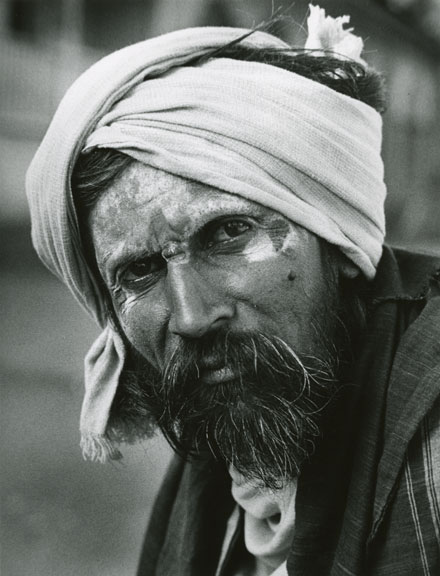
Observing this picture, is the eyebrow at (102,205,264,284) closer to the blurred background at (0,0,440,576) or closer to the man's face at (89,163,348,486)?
the man's face at (89,163,348,486)

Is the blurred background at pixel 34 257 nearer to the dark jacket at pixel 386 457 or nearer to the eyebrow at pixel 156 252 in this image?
the eyebrow at pixel 156 252

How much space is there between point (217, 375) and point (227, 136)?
0.68 metres

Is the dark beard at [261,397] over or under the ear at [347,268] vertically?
under

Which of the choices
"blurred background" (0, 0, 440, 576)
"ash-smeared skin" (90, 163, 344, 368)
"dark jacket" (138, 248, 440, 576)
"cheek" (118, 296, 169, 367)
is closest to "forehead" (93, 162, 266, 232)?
"ash-smeared skin" (90, 163, 344, 368)

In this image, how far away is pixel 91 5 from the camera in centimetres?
988

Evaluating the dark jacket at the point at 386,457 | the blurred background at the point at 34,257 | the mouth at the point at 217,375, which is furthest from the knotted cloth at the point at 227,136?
the blurred background at the point at 34,257

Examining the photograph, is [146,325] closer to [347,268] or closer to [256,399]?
[256,399]

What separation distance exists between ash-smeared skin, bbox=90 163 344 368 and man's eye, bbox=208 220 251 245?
2cm

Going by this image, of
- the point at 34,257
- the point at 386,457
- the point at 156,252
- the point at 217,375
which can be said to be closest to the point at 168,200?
the point at 156,252

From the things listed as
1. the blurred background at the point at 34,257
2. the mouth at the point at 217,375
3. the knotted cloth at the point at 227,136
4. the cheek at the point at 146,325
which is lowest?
the blurred background at the point at 34,257

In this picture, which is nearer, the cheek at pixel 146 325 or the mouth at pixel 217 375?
the mouth at pixel 217 375

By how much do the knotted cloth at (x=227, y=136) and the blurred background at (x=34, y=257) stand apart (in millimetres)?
633

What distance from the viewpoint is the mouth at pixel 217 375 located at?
220 cm

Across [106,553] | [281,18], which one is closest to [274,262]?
[281,18]
